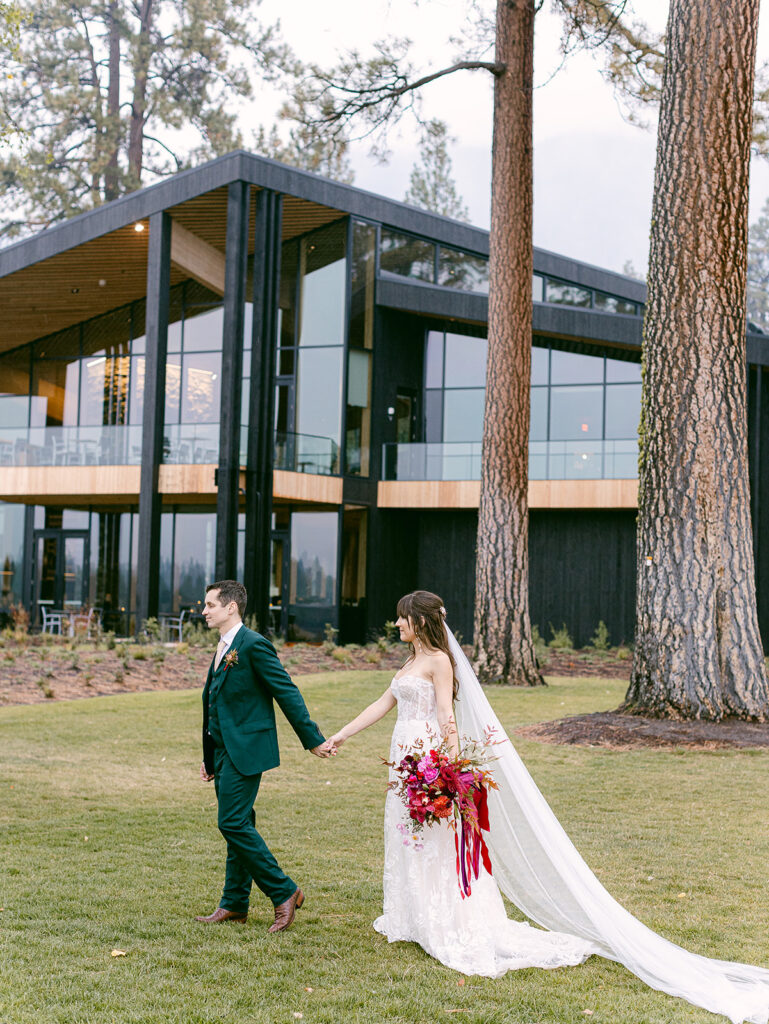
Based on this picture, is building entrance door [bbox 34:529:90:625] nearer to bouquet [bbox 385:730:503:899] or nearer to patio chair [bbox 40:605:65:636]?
patio chair [bbox 40:605:65:636]

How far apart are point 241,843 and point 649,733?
19.5 ft

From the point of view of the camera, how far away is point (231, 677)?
195 inches

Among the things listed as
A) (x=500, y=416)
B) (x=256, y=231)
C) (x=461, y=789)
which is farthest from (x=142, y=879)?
(x=256, y=231)

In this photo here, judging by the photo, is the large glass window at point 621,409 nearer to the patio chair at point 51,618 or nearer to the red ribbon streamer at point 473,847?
the patio chair at point 51,618

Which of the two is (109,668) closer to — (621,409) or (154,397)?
(154,397)

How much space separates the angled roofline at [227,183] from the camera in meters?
21.7

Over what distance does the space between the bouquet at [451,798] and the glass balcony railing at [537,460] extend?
18.1 m

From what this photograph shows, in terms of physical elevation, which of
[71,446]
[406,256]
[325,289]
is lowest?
[71,446]

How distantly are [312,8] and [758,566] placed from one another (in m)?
19.7

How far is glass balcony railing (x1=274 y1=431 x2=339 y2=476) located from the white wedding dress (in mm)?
17666

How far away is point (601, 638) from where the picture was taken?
22766mm

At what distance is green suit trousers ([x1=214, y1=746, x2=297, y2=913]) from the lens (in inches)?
188

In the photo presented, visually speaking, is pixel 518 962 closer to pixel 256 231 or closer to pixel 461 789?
pixel 461 789

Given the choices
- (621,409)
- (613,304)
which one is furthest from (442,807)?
(613,304)
